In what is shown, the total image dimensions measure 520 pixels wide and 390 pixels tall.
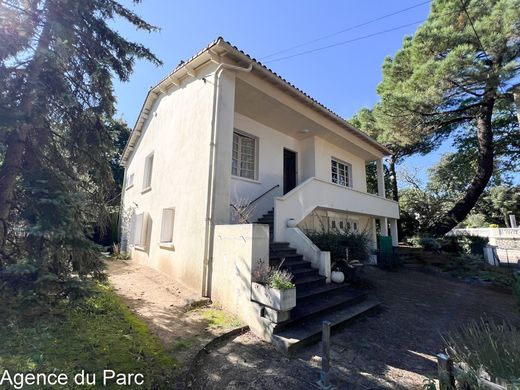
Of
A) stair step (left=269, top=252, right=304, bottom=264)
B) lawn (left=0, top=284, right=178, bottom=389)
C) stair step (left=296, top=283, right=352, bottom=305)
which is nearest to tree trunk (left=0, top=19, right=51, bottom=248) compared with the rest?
lawn (left=0, top=284, right=178, bottom=389)

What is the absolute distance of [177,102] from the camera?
9.43 metres

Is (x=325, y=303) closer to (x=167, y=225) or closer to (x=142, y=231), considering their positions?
(x=167, y=225)

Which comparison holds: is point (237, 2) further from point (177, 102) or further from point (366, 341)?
point (366, 341)

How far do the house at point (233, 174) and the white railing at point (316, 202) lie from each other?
0.04 meters

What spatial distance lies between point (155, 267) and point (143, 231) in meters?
2.10

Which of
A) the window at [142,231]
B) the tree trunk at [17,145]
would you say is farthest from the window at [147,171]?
the tree trunk at [17,145]

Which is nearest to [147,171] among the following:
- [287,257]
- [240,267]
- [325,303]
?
[287,257]

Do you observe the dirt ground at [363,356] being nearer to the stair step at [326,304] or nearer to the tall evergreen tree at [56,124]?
the stair step at [326,304]

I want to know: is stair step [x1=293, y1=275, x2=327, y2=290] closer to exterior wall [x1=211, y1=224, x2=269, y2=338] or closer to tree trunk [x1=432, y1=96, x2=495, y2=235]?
exterior wall [x1=211, y1=224, x2=269, y2=338]

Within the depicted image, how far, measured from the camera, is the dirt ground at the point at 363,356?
333 centimetres

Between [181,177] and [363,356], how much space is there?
6.55 metres

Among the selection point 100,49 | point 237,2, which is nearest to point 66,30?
point 100,49

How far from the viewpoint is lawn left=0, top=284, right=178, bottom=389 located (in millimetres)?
2928

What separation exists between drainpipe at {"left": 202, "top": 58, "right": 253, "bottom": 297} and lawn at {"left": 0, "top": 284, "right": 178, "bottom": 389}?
70.7 inches
